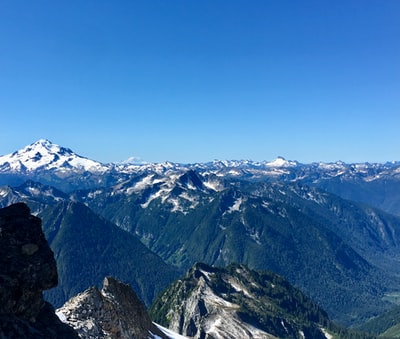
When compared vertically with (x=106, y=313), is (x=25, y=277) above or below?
above

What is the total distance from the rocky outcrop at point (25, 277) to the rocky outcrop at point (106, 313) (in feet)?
47.2

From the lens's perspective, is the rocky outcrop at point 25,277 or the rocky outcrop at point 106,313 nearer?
the rocky outcrop at point 25,277

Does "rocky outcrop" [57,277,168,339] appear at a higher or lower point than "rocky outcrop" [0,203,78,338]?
lower

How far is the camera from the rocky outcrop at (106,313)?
3634 cm

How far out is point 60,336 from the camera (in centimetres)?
2039

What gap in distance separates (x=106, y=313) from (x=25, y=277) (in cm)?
2127

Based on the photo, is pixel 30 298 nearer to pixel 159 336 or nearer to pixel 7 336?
pixel 7 336

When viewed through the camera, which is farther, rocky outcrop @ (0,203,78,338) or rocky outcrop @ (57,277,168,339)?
rocky outcrop @ (57,277,168,339)

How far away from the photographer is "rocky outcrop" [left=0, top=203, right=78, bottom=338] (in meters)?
19.0

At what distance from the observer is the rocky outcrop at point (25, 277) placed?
18984 millimetres

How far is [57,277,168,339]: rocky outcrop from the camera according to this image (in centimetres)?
3634

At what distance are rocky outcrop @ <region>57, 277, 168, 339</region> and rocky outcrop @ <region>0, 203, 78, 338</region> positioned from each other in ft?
47.2

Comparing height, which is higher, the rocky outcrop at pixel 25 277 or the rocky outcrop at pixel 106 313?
the rocky outcrop at pixel 25 277

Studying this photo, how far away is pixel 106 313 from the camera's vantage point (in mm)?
39750
